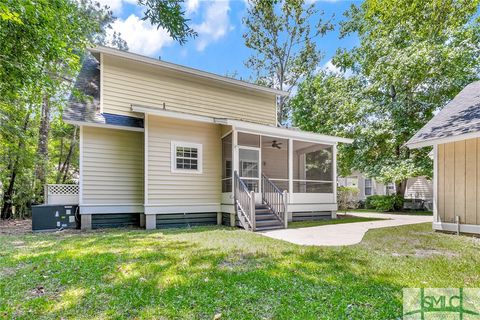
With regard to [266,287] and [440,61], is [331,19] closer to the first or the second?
[440,61]

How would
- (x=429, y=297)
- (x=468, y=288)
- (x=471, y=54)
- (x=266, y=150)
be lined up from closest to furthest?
(x=429, y=297)
(x=468, y=288)
(x=266, y=150)
(x=471, y=54)

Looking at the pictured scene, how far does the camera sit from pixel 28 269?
423cm

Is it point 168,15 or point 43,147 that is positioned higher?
point 168,15

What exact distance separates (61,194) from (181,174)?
3.82 metres

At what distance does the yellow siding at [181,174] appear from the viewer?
28.5 feet

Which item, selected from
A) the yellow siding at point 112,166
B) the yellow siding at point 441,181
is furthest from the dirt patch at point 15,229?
the yellow siding at point 441,181

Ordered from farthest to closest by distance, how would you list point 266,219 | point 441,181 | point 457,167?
1. point 266,219
2. point 441,181
3. point 457,167

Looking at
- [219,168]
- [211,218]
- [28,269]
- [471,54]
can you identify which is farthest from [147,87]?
[471,54]

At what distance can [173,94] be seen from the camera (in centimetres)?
1068

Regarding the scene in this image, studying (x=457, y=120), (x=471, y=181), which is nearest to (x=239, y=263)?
(x=471, y=181)

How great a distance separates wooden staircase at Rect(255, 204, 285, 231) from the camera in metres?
8.17

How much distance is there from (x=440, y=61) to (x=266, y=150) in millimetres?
9664

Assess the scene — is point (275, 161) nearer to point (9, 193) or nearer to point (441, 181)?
point (441, 181)

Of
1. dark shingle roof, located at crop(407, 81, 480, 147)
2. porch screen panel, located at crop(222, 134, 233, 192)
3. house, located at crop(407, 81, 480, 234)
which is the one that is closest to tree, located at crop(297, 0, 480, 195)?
dark shingle roof, located at crop(407, 81, 480, 147)
